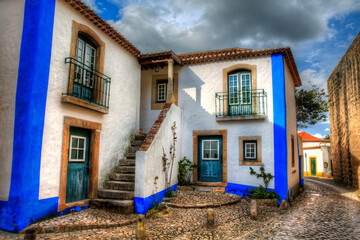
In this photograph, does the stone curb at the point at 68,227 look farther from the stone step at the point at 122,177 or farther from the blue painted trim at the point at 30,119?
the stone step at the point at 122,177

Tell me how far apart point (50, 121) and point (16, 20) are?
2.48 m

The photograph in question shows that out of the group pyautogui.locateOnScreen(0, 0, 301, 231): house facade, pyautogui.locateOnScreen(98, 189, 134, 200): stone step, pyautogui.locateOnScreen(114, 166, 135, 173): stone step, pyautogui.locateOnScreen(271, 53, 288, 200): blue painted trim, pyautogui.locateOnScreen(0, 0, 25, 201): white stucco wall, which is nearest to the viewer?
pyautogui.locateOnScreen(0, 0, 25, 201): white stucco wall

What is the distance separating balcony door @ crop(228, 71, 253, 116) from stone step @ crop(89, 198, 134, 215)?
5197mm

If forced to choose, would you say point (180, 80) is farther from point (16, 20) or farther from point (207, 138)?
point (16, 20)

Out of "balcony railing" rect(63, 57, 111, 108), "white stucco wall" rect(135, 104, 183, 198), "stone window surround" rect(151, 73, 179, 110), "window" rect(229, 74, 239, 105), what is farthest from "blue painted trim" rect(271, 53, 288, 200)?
"balcony railing" rect(63, 57, 111, 108)

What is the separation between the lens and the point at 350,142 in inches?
616

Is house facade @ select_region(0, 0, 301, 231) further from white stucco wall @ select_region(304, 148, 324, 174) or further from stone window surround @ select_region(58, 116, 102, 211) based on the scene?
white stucco wall @ select_region(304, 148, 324, 174)

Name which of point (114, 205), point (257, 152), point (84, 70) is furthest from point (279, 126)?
point (84, 70)

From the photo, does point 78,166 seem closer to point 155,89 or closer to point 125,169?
point 125,169

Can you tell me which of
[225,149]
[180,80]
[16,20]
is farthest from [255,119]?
[16,20]

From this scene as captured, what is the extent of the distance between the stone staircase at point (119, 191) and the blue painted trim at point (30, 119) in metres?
1.29

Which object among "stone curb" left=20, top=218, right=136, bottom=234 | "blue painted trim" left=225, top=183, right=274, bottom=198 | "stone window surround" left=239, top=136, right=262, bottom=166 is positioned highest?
"stone window surround" left=239, top=136, right=262, bottom=166

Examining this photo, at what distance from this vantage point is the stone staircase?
6.94m

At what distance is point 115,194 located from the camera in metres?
7.39
